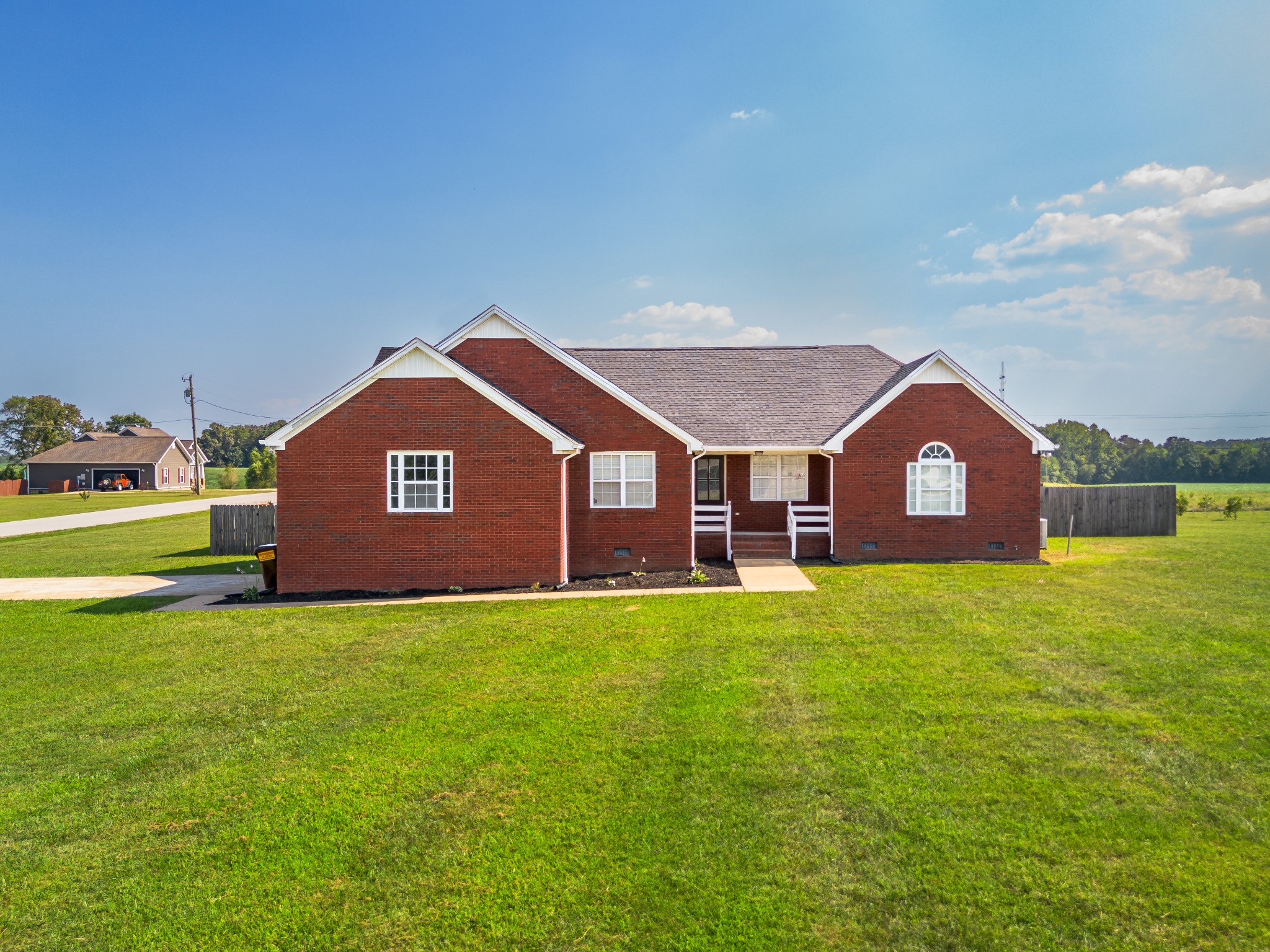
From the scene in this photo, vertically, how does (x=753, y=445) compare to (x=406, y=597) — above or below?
above

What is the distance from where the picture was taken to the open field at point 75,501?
40281 millimetres

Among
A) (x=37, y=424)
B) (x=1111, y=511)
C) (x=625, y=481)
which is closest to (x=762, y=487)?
(x=625, y=481)

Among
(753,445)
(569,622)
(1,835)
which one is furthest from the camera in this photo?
(753,445)

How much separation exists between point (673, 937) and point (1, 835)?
5388 mm

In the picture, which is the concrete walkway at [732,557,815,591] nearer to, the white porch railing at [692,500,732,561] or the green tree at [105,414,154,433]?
the white porch railing at [692,500,732,561]

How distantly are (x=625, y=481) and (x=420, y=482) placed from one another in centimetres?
502

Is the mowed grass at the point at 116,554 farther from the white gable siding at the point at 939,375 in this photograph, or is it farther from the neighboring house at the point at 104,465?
the neighboring house at the point at 104,465

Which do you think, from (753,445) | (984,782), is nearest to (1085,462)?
(753,445)

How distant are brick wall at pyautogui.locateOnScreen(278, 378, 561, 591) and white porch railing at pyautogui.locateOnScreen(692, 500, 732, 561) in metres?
5.42

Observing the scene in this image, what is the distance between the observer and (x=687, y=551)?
17031mm

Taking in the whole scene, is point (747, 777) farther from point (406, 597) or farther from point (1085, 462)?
point (1085, 462)

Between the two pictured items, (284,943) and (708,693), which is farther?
(708,693)

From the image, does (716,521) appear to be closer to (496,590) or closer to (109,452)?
(496,590)

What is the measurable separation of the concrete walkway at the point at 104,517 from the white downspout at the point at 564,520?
15.6 m
